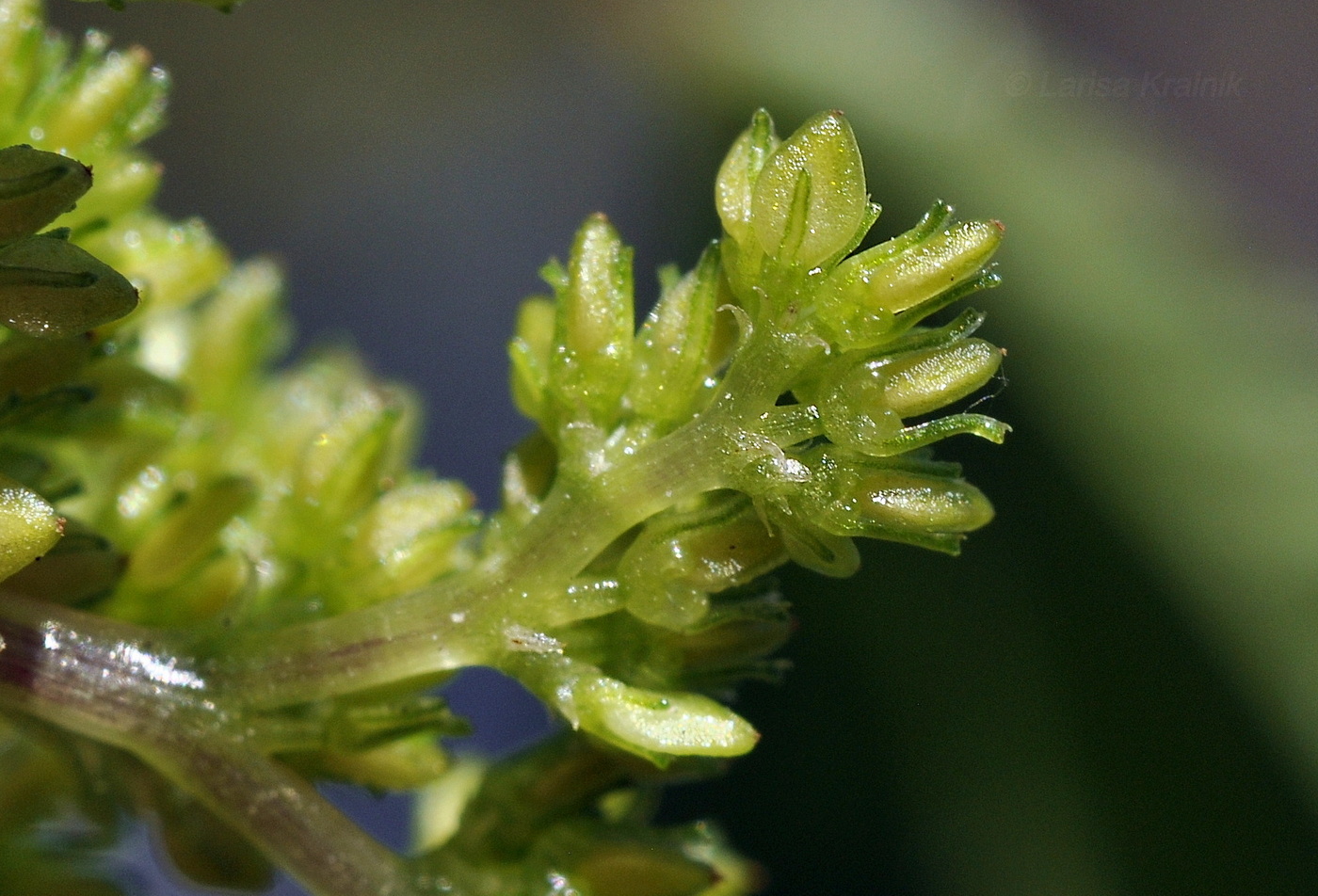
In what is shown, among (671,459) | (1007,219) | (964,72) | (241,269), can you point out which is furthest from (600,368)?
(964,72)

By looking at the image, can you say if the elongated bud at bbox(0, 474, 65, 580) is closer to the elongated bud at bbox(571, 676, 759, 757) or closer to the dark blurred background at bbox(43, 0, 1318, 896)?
→ the elongated bud at bbox(571, 676, 759, 757)

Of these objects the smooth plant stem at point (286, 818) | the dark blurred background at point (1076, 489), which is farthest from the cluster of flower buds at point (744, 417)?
the dark blurred background at point (1076, 489)

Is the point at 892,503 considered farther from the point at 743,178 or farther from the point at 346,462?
the point at 346,462

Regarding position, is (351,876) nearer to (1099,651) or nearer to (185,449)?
(185,449)

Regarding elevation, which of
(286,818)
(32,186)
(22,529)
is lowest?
(286,818)

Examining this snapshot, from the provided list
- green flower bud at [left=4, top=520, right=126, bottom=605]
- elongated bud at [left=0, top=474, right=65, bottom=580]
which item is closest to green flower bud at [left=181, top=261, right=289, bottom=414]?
green flower bud at [left=4, top=520, right=126, bottom=605]

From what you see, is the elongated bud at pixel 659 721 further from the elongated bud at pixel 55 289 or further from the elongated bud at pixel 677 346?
the elongated bud at pixel 55 289

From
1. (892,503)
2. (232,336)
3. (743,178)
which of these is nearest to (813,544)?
(892,503)
